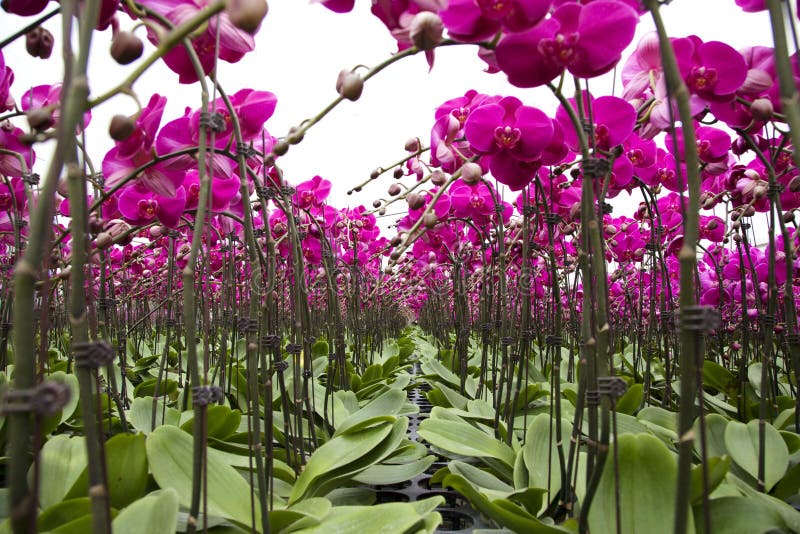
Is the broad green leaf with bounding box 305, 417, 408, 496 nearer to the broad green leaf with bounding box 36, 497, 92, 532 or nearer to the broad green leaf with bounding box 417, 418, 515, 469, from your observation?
the broad green leaf with bounding box 417, 418, 515, 469

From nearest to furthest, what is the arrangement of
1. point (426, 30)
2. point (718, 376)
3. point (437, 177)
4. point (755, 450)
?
point (426, 30), point (437, 177), point (755, 450), point (718, 376)

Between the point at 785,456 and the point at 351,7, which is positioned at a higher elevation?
the point at 351,7

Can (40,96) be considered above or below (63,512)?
above

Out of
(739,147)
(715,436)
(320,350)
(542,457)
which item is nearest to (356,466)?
(542,457)

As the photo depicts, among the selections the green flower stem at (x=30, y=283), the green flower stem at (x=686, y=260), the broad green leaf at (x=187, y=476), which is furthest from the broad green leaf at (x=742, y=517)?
the green flower stem at (x=30, y=283)

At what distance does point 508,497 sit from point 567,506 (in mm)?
81

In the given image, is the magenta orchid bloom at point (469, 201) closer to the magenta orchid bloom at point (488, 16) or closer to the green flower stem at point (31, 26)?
the magenta orchid bloom at point (488, 16)

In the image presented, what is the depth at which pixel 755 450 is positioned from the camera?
0.86 meters

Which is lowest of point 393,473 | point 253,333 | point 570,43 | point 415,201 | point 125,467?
point 393,473

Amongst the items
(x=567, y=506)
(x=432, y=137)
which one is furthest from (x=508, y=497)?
(x=432, y=137)

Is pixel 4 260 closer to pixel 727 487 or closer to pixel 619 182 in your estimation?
pixel 619 182

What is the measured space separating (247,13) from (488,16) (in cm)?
23

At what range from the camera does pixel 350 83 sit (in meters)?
0.41

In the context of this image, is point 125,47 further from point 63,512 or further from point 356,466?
point 356,466
